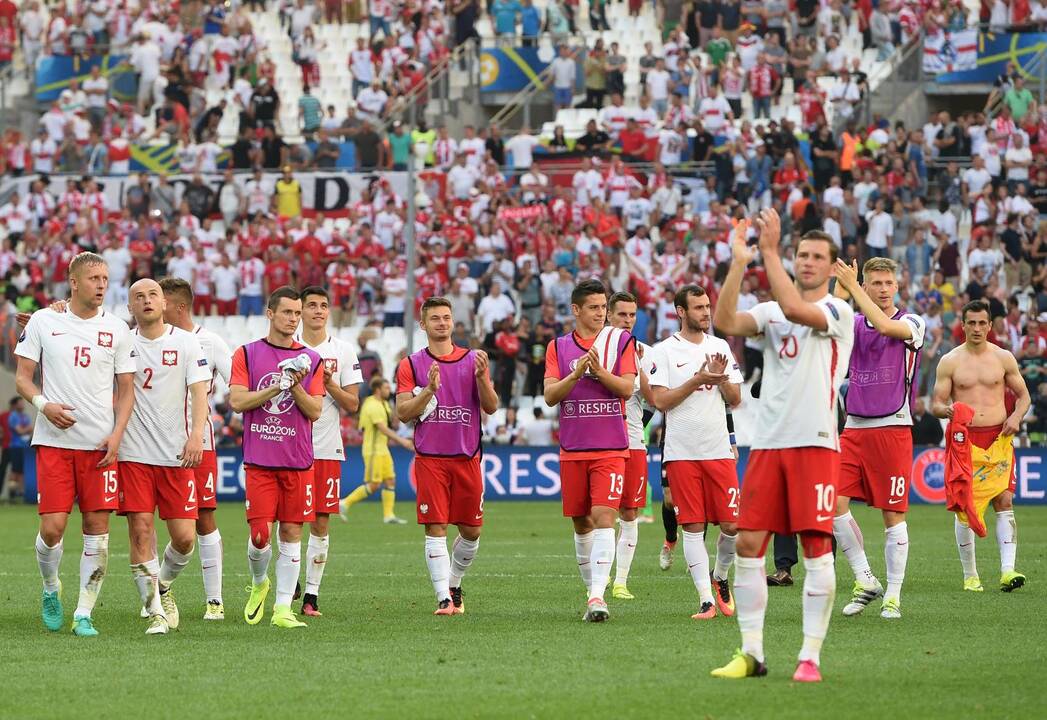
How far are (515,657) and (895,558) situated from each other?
3691 millimetres

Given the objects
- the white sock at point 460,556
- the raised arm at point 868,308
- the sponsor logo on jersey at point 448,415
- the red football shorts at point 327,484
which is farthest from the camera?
the red football shorts at point 327,484

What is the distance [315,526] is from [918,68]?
26028 mm

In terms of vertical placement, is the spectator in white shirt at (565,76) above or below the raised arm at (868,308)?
above

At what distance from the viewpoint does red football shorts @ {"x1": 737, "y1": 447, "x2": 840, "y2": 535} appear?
376 inches

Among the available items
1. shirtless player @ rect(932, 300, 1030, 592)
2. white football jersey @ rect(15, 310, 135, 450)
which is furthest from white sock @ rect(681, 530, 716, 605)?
white football jersey @ rect(15, 310, 135, 450)

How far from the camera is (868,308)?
11047mm

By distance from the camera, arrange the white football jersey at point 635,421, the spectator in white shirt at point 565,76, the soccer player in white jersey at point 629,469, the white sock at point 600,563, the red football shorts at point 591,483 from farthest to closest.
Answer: the spectator in white shirt at point 565,76 → the white football jersey at point 635,421 → the soccer player in white jersey at point 629,469 → the red football shorts at point 591,483 → the white sock at point 600,563

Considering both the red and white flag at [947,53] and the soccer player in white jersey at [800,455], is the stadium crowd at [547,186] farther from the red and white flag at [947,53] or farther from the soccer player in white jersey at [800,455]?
the soccer player in white jersey at [800,455]

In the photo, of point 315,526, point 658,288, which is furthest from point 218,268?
point 315,526

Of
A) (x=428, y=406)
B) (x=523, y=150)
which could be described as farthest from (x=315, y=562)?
(x=523, y=150)

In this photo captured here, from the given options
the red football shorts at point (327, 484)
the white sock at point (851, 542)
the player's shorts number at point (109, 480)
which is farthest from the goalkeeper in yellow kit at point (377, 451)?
the player's shorts number at point (109, 480)

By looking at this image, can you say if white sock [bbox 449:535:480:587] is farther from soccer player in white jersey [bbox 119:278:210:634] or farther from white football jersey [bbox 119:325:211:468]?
white football jersey [bbox 119:325:211:468]

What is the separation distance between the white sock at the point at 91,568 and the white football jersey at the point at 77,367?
0.66 metres

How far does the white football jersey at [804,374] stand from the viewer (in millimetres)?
9594
